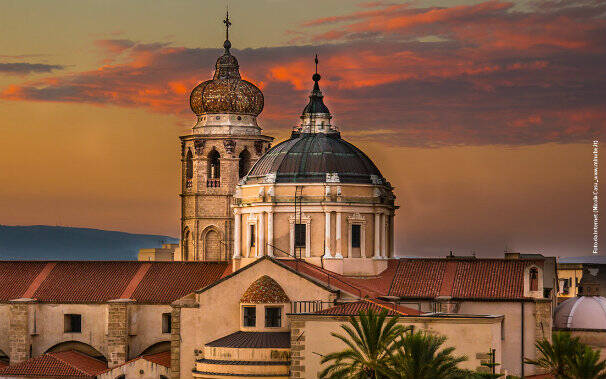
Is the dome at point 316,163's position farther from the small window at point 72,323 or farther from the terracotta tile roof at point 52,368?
the terracotta tile roof at point 52,368

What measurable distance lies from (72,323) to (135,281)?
5.26m

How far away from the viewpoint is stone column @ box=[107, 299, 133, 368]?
8988cm

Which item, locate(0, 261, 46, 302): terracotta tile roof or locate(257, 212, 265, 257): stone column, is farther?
locate(0, 261, 46, 302): terracotta tile roof

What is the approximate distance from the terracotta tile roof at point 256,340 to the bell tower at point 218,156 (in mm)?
31795

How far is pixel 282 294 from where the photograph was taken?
8150 cm

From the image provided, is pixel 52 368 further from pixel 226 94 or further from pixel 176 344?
pixel 226 94

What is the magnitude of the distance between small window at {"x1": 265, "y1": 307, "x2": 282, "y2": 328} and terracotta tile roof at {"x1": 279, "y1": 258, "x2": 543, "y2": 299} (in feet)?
9.87

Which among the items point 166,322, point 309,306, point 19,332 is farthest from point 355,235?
point 19,332

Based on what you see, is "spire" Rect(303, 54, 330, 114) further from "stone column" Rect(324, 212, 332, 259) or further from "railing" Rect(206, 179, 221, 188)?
"railing" Rect(206, 179, 221, 188)

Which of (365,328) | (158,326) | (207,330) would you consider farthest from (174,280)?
(365,328)

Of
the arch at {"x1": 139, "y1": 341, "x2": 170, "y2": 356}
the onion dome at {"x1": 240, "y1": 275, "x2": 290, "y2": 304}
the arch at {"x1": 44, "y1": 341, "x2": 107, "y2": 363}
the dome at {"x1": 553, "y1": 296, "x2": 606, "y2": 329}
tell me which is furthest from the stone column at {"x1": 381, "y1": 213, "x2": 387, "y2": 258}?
the arch at {"x1": 44, "y1": 341, "x2": 107, "y2": 363}

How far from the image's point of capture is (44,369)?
85.9 metres

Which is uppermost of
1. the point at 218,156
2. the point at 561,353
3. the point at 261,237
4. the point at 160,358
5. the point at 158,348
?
the point at 218,156

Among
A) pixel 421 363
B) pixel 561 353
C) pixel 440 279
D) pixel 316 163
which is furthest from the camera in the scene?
pixel 316 163
